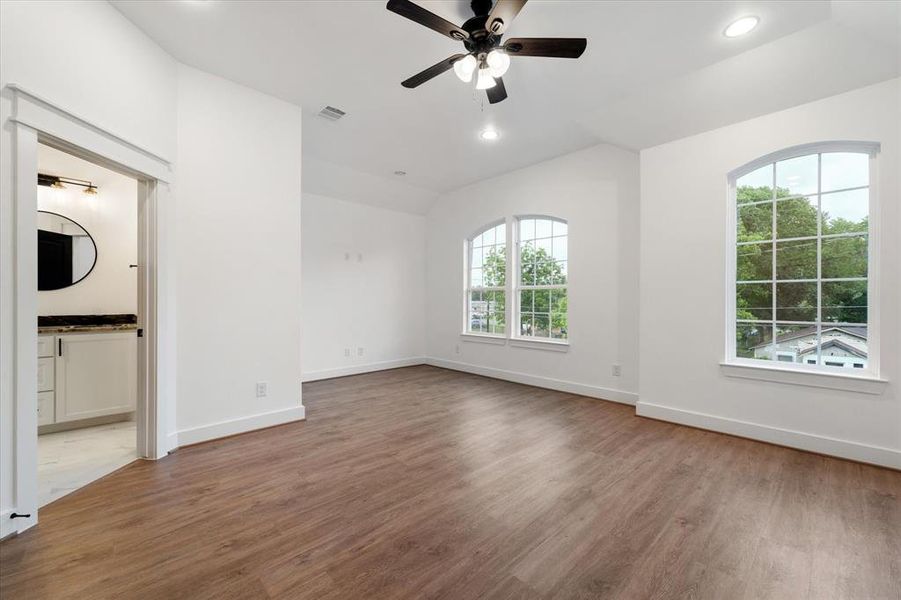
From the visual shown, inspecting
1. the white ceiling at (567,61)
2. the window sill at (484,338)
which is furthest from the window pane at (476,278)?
the white ceiling at (567,61)

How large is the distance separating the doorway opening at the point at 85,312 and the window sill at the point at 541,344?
4.36 m

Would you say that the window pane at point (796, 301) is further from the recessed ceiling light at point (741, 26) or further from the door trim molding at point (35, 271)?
the door trim molding at point (35, 271)

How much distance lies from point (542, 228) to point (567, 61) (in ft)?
8.70

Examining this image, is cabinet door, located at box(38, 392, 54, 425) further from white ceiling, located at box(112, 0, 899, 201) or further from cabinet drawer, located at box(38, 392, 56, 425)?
white ceiling, located at box(112, 0, 899, 201)

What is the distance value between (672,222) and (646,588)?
3.31m

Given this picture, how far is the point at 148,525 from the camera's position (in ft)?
6.31

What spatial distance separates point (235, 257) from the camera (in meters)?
3.20

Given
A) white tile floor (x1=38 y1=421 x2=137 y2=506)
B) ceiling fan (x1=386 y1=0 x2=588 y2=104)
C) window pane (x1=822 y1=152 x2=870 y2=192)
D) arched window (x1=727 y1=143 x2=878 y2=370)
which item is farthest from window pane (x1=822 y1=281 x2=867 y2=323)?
white tile floor (x1=38 y1=421 x2=137 y2=506)

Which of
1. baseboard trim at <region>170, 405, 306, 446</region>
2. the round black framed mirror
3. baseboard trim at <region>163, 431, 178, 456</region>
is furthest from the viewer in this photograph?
the round black framed mirror

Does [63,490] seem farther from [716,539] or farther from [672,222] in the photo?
[672,222]

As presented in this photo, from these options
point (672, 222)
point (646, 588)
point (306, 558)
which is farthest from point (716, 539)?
point (672, 222)

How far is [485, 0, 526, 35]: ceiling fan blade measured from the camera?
6.09ft

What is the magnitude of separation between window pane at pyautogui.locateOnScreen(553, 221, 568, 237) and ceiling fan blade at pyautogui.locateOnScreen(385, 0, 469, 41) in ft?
10.7

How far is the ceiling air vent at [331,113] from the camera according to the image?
3637 millimetres
